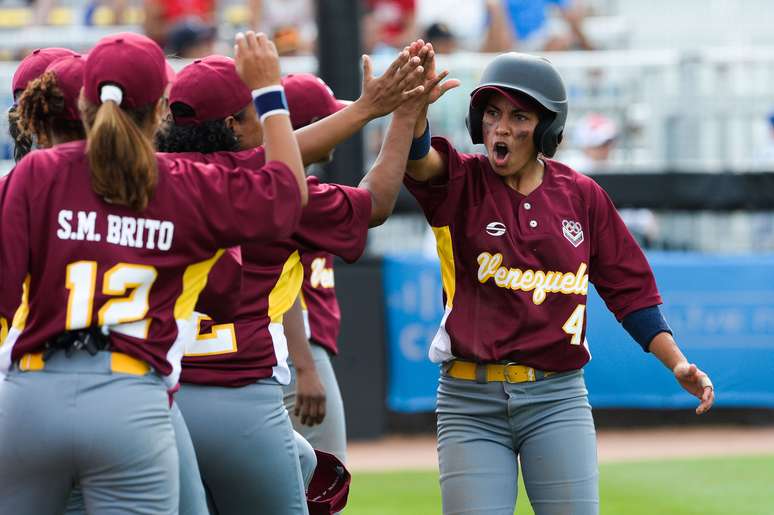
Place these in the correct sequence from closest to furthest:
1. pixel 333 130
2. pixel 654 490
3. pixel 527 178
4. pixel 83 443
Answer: pixel 83 443, pixel 333 130, pixel 527 178, pixel 654 490

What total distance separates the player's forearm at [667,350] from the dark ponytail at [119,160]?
2.23 metres

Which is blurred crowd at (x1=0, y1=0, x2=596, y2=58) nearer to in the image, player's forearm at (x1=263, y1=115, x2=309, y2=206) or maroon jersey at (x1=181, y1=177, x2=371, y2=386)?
maroon jersey at (x1=181, y1=177, x2=371, y2=386)

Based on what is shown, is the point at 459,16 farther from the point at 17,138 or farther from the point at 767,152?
the point at 17,138

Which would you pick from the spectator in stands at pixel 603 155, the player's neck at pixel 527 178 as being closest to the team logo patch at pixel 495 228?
the player's neck at pixel 527 178

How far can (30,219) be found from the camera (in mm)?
3203

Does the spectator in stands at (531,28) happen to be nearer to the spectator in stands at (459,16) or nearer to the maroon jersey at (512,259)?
the spectator in stands at (459,16)

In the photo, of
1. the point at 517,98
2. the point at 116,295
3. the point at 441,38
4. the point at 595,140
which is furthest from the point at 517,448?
the point at 441,38

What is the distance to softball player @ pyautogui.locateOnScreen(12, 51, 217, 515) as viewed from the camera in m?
3.46

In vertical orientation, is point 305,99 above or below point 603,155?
below

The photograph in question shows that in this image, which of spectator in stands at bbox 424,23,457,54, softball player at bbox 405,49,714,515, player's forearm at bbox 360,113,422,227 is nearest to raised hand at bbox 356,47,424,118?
player's forearm at bbox 360,113,422,227

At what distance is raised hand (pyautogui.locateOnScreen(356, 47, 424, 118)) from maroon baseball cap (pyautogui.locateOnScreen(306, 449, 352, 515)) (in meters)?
1.36

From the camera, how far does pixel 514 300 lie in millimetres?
4410

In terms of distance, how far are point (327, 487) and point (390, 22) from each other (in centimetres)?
847

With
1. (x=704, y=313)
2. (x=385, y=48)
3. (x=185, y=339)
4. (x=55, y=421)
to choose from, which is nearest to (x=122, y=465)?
(x=55, y=421)
